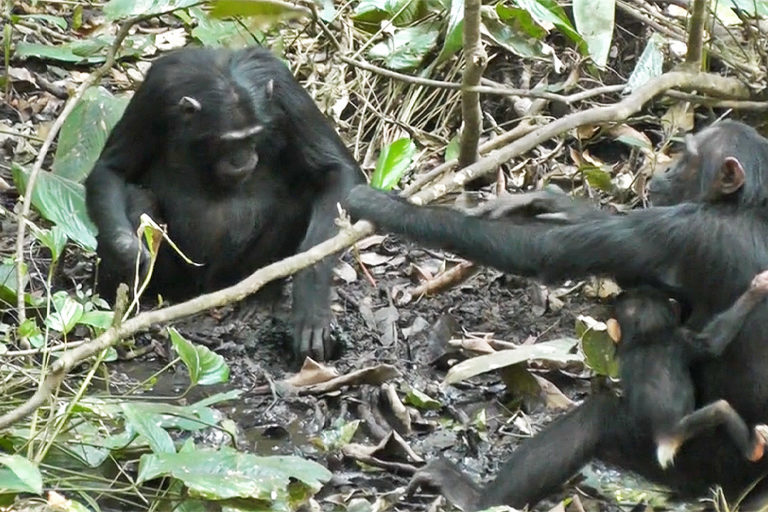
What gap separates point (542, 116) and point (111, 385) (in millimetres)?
3252

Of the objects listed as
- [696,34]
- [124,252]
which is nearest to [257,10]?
[124,252]

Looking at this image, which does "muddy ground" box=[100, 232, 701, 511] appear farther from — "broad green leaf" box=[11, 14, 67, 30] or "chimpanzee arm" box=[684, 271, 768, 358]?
"broad green leaf" box=[11, 14, 67, 30]

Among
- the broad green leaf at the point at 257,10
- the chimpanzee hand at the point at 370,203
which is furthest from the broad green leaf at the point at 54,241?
the broad green leaf at the point at 257,10

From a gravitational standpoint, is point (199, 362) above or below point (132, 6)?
below

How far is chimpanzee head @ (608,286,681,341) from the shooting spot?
185 inches

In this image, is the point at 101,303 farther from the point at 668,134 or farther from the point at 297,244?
the point at 668,134

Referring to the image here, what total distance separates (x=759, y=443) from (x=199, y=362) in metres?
2.02

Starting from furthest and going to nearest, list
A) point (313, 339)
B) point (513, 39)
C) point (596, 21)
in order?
point (513, 39) → point (313, 339) → point (596, 21)

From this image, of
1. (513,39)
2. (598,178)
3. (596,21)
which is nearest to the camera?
(596,21)

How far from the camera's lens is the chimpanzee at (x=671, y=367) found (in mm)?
4469

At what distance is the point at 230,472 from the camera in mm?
4398

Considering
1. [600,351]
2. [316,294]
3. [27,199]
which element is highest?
[600,351]

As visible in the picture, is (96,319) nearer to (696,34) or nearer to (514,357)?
(514,357)

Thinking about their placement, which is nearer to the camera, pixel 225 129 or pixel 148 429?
pixel 148 429
